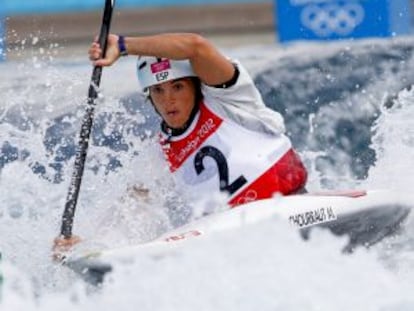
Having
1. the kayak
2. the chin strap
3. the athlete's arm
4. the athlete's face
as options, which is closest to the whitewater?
the kayak

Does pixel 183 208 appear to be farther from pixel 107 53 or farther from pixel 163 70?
pixel 107 53

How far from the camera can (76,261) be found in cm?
343

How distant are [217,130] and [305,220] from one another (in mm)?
454

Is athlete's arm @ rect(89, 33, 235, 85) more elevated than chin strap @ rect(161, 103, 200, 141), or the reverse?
athlete's arm @ rect(89, 33, 235, 85)

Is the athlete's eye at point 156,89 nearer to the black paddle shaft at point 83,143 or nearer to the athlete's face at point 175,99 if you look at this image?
the athlete's face at point 175,99

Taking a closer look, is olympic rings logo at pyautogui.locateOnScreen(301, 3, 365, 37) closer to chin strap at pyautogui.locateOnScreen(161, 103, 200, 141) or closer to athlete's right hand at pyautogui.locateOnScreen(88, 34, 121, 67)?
chin strap at pyautogui.locateOnScreen(161, 103, 200, 141)

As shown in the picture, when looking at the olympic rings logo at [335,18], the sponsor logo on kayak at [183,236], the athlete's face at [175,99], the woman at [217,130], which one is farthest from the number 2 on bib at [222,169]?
the olympic rings logo at [335,18]

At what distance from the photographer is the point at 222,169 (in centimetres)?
406

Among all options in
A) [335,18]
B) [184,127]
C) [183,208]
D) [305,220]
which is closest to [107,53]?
[184,127]

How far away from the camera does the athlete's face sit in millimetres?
4031

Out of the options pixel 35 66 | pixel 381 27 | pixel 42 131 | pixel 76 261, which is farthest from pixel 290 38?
pixel 76 261

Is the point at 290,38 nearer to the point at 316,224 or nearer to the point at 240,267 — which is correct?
the point at 316,224

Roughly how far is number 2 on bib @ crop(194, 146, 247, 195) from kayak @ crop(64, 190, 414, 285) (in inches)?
6.7

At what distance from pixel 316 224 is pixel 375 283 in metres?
0.62
